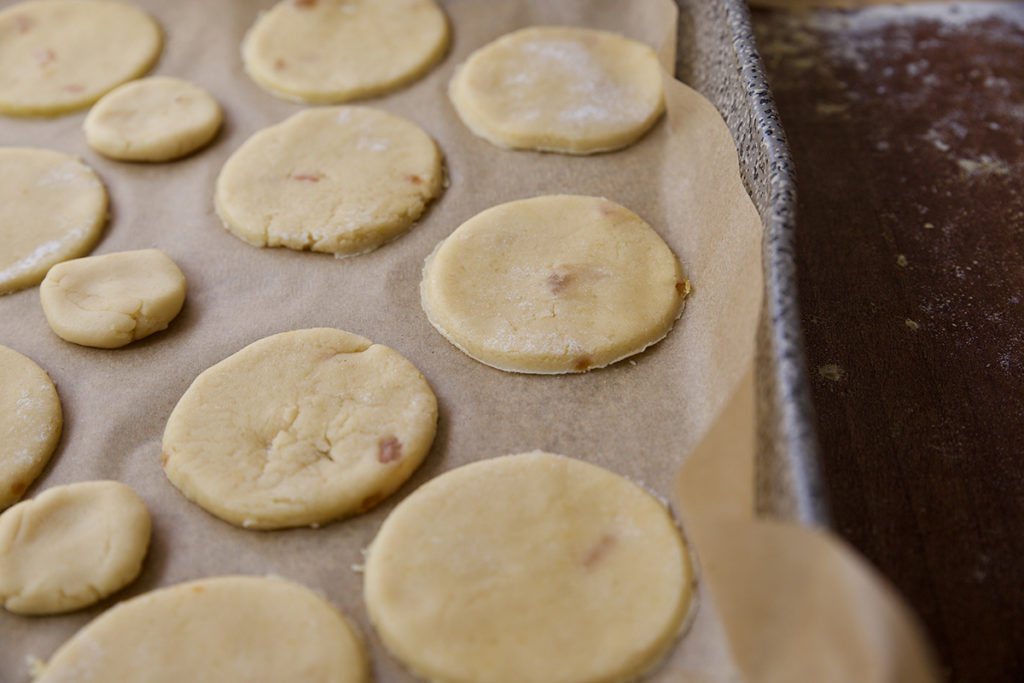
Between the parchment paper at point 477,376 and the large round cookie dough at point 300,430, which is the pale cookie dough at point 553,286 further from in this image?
the large round cookie dough at point 300,430

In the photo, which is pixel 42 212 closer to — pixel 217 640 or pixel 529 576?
pixel 217 640

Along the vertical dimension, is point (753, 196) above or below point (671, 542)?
above

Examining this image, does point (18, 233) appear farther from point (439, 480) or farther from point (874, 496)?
point (874, 496)

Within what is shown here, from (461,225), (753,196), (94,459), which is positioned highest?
(753,196)

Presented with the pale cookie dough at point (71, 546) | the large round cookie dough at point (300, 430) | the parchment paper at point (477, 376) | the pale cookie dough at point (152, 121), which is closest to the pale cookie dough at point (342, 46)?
the parchment paper at point (477, 376)

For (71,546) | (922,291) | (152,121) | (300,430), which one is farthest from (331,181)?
(922,291)

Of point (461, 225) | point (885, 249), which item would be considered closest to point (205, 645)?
point (461, 225)
